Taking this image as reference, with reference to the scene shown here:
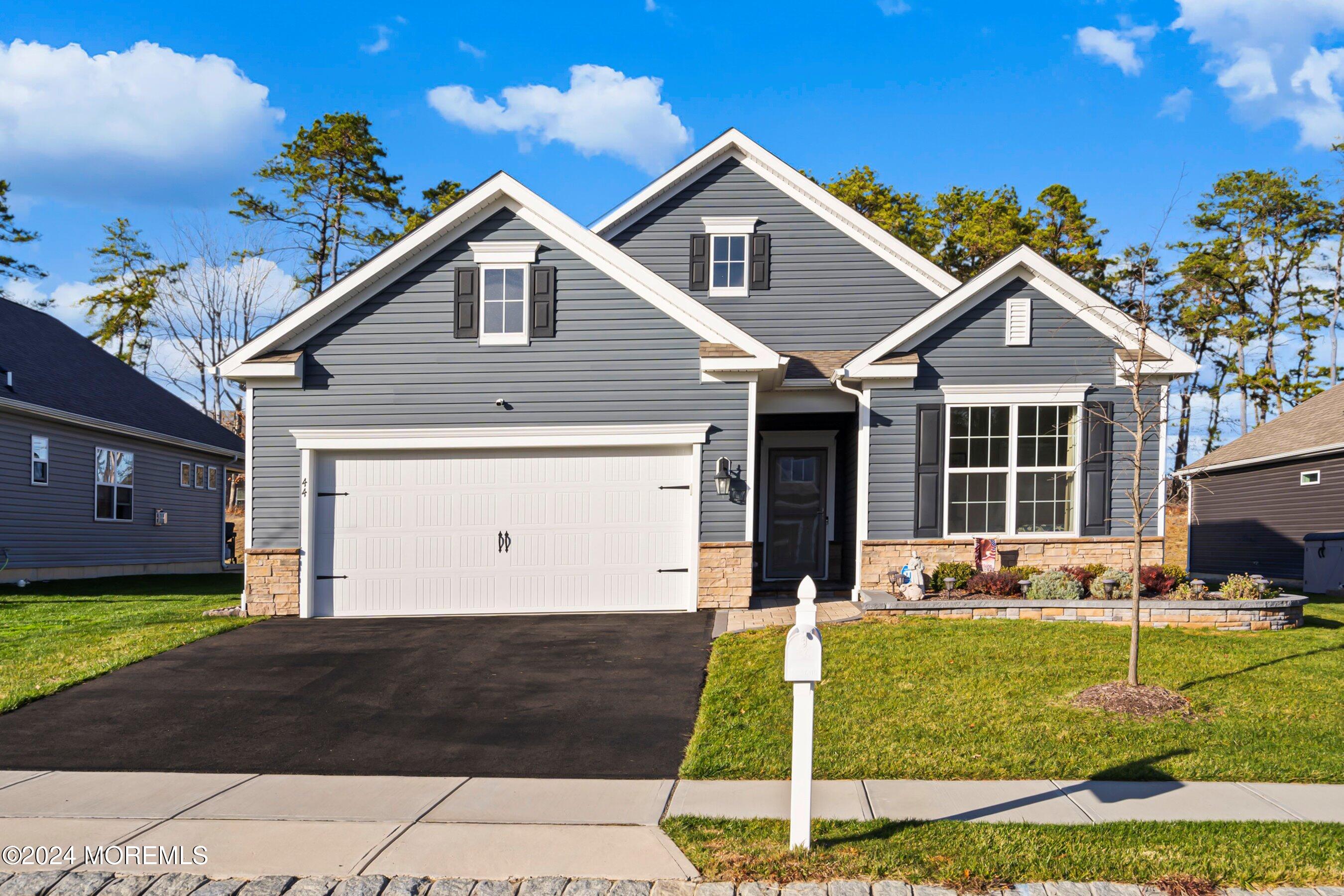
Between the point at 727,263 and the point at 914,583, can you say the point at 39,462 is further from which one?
the point at 914,583

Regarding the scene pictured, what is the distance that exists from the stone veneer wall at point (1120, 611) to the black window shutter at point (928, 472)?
1.72 m

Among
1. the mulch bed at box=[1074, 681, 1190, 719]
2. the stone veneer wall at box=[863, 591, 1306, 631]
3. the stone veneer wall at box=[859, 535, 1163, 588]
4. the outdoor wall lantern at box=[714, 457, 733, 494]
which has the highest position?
the outdoor wall lantern at box=[714, 457, 733, 494]

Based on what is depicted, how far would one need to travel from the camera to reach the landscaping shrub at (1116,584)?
35.9 feet

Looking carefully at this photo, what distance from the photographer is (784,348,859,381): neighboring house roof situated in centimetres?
1344

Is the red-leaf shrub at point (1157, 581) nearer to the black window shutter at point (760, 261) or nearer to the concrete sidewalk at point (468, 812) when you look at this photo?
the concrete sidewalk at point (468, 812)

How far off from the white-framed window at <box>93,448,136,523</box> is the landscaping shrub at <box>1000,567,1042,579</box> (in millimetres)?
18287

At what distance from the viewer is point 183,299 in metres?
32.9

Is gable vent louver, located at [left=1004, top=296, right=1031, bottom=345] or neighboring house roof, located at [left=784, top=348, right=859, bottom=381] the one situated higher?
gable vent louver, located at [left=1004, top=296, right=1031, bottom=345]

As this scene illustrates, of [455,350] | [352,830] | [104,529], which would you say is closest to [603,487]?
[455,350]

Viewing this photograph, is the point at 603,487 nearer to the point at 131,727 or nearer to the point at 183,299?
the point at 131,727

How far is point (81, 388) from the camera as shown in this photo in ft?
64.2

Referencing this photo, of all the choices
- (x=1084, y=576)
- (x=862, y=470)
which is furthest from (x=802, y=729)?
(x=862, y=470)

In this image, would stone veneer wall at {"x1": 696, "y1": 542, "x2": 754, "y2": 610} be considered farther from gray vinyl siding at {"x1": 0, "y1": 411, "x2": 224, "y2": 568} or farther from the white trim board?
gray vinyl siding at {"x1": 0, "y1": 411, "x2": 224, "y2": 568}

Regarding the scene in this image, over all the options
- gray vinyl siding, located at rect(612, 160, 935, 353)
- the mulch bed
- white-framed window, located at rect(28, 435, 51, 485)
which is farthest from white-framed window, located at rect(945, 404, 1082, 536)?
white-framed window, located at rect(28, 435, 51, 485)
